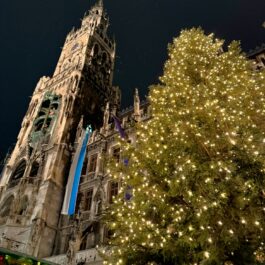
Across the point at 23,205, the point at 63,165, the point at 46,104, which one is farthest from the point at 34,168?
the point at 46,104

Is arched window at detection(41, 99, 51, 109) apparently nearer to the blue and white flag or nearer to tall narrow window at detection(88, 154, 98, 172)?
tall narrow window at detection(88, 154, 98, 172)

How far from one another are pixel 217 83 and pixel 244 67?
295cm

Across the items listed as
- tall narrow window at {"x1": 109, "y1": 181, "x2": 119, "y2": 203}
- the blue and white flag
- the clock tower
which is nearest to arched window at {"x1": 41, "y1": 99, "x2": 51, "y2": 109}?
the clock tower

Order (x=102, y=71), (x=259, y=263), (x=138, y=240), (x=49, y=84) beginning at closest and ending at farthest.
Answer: (x=259, y=263), (x=138, y=240), (x=49, y=84), (x=102, y=71)

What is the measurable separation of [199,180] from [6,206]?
22684mm

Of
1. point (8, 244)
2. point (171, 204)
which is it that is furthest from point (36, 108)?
point (171, 204)

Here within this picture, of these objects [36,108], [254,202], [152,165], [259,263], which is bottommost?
[259,263]

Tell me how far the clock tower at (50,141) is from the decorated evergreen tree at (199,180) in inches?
513

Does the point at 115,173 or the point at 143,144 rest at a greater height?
the point at 143,144

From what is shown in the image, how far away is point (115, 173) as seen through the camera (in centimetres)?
1155

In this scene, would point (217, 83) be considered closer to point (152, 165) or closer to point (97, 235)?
point (152, 165)

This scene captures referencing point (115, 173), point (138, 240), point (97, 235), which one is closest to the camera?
point (138, 240)

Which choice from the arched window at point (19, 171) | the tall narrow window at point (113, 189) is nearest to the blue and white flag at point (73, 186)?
the tall narrow window at point (113, 189)

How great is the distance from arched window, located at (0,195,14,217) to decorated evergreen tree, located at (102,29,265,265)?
17983 millimetres
